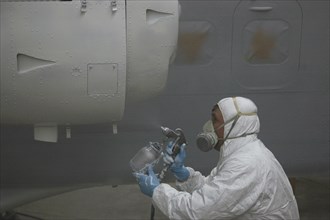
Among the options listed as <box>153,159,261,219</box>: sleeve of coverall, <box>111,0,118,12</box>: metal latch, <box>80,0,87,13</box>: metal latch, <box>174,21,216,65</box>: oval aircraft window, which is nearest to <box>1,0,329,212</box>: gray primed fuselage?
<box>174,21,216,65</box>: oval aircraft window

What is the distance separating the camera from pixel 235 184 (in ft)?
8.52

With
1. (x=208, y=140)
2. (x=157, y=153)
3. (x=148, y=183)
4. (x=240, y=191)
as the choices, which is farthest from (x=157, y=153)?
(x=240, y=191)

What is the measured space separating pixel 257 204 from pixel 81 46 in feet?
4.54

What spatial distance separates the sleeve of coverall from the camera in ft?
8.51

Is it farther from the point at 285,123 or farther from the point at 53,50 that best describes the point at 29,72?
the point at 285,123

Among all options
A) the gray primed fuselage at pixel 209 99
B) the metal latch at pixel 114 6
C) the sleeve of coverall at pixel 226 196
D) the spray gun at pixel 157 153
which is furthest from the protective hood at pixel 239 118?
the gray primed fuselage at pixel 209 99

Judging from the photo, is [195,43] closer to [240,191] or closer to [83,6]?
[83,6]

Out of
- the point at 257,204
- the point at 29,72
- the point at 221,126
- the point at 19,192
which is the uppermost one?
the point at 29,72

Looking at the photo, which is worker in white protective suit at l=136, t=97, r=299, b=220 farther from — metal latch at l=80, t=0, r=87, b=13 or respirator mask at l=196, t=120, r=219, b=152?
metal latch at l=80, t=0, r=87, b=13

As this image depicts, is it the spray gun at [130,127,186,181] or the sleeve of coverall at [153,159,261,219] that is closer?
the sleeve of coverall at [153,159,261,219]

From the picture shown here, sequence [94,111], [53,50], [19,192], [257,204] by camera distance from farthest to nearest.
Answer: [19,192] < [94,111] < [53,50] < [257,204]

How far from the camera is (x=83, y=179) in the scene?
14.3ft

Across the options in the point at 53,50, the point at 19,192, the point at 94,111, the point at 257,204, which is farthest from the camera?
the point at 19,192

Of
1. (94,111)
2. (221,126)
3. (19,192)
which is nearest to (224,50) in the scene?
(94,111)
